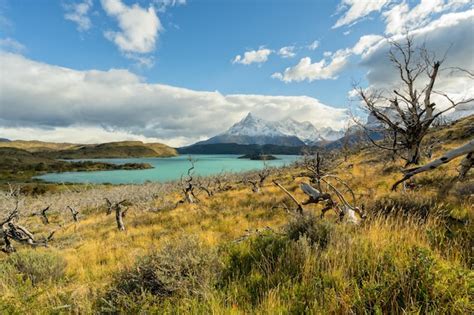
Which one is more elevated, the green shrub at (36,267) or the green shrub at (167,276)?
the green shrub at (167,276)

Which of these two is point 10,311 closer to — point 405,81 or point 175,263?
point 175,263

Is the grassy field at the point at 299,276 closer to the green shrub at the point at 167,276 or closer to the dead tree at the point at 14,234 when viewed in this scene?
the green shrub at the point at 167,276

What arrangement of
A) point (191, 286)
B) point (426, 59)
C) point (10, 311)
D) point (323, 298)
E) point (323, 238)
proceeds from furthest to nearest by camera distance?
1. point (426, 59)
2. point (323, 238)
3. point (191, 286)
4. point (10, 311)
5. point (323, 298)

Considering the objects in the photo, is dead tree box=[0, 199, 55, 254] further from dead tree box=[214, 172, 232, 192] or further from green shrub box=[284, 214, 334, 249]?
dead tree box=[214, 172, 232, 192]


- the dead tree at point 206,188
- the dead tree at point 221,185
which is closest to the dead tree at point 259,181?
the dead tree at point 221,185

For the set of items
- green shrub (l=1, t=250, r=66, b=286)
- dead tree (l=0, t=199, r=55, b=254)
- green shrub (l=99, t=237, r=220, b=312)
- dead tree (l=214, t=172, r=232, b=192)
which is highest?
green shrub (l=99, t=237, r=220, b=312)

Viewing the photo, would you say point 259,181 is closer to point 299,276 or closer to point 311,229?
point 311,229

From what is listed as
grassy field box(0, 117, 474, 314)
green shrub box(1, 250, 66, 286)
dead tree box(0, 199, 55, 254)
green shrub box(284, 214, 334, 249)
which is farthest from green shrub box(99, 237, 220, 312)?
dead tree box(0, 199, 55, 254)

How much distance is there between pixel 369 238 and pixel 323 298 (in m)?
1.63

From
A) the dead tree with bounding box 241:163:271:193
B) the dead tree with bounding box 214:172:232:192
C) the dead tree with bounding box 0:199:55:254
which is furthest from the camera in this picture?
the dead tree with bounding box 214:172:232:192

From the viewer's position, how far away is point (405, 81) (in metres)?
13.5

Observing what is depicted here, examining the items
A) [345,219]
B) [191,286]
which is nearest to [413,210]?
[345,219]

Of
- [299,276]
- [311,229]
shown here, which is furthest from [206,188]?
[299,276]

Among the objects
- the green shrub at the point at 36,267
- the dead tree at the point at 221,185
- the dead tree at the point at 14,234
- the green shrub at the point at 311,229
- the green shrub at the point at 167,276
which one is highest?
the green shrub at the point at 311,229
